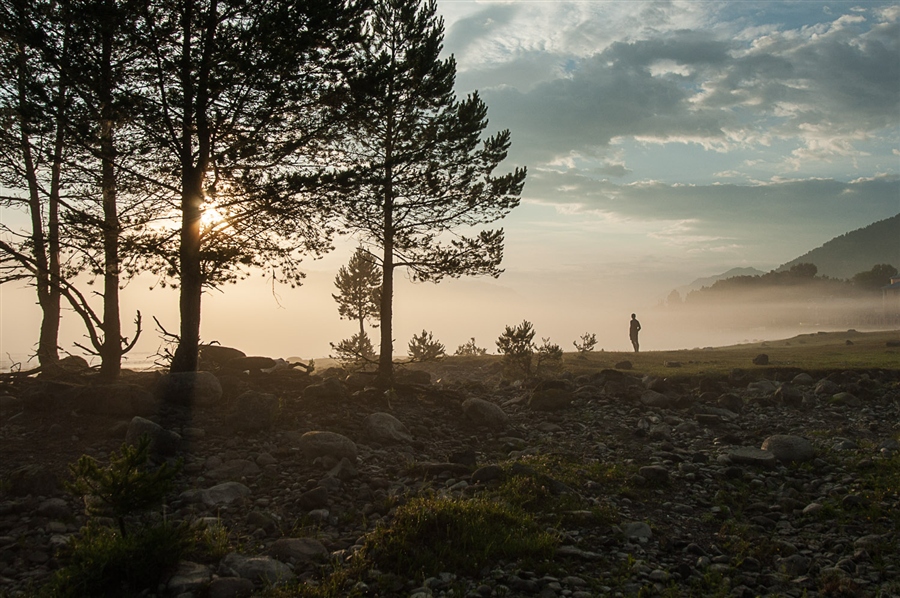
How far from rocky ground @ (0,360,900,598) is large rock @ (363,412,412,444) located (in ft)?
0.14

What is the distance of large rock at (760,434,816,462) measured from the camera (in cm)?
1176

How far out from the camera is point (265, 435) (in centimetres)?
1211

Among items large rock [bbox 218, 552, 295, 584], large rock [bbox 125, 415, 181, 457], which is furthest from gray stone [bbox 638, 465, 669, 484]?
large rock [bbox 125, 415, 181, 457]

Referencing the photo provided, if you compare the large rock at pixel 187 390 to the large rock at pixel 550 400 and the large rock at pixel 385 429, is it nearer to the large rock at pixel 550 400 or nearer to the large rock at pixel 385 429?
the large rock at pixel 385 429

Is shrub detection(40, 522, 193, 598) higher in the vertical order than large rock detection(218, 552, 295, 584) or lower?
higher

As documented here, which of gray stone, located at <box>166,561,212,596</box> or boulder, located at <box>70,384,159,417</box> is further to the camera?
boulder, located at <box>70,384,159,417</box>

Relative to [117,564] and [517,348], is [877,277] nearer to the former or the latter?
[517,348]

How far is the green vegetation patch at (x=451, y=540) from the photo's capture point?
673 centimetres

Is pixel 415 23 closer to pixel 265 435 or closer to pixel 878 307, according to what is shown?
pixel 265 435

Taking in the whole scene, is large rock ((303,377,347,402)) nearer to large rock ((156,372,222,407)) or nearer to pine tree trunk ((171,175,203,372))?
large rock ((156,372,222,407))

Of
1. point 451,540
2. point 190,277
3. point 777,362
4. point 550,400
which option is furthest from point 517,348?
point 451,540

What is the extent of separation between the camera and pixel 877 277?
12406cm

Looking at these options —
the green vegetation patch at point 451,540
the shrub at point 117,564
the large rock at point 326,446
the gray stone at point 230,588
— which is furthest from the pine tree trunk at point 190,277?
the gray stone at point 230,588

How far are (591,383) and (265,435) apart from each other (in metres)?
13.5
